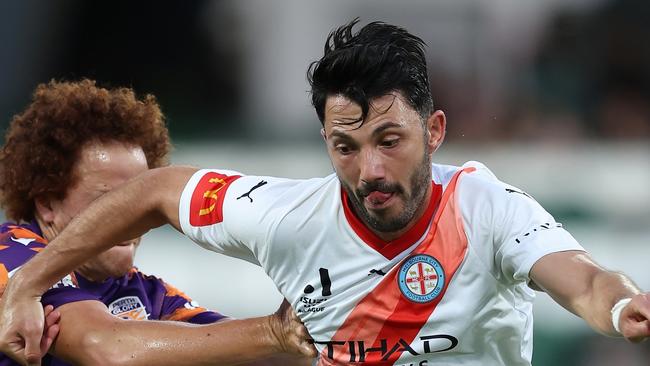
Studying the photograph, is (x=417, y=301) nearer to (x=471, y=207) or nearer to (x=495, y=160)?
(x=471, y=207)

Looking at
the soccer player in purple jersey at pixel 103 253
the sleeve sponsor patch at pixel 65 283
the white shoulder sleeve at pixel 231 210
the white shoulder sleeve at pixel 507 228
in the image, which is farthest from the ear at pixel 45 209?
the white shoulder sleeve at pixel 507 228

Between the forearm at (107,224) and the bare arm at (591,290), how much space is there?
146cm

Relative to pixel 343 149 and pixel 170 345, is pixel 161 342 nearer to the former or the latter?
pixel 170 345

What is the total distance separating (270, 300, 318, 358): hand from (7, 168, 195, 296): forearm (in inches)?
20.8

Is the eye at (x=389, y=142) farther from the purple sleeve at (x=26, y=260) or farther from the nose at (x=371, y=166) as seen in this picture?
the purple sleeve at (x=26, y=260)

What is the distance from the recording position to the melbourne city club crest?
4301 mm

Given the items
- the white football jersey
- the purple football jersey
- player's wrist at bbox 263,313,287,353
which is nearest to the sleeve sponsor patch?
the purple football jersey

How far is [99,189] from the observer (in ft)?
17.4

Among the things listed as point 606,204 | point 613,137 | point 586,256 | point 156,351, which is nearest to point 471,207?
point 586,256

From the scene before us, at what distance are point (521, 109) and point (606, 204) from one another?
5.04 feet

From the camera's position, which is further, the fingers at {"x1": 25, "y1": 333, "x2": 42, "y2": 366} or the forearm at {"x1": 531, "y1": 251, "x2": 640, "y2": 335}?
the fingers at {"x1": 25, "y1": 333, "x2": 42, "y2": 366}

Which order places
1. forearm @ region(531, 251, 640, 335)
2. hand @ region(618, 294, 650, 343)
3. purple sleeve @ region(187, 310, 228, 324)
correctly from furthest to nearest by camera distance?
purple sleeve @ region(187, 310, 228, 324)
forearm @ region(531, 251, 640, 335)
hand @ region(618, 294, 650, 343)

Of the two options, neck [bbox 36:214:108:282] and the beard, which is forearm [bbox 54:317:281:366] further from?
the beard

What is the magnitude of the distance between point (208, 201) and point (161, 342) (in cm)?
60
